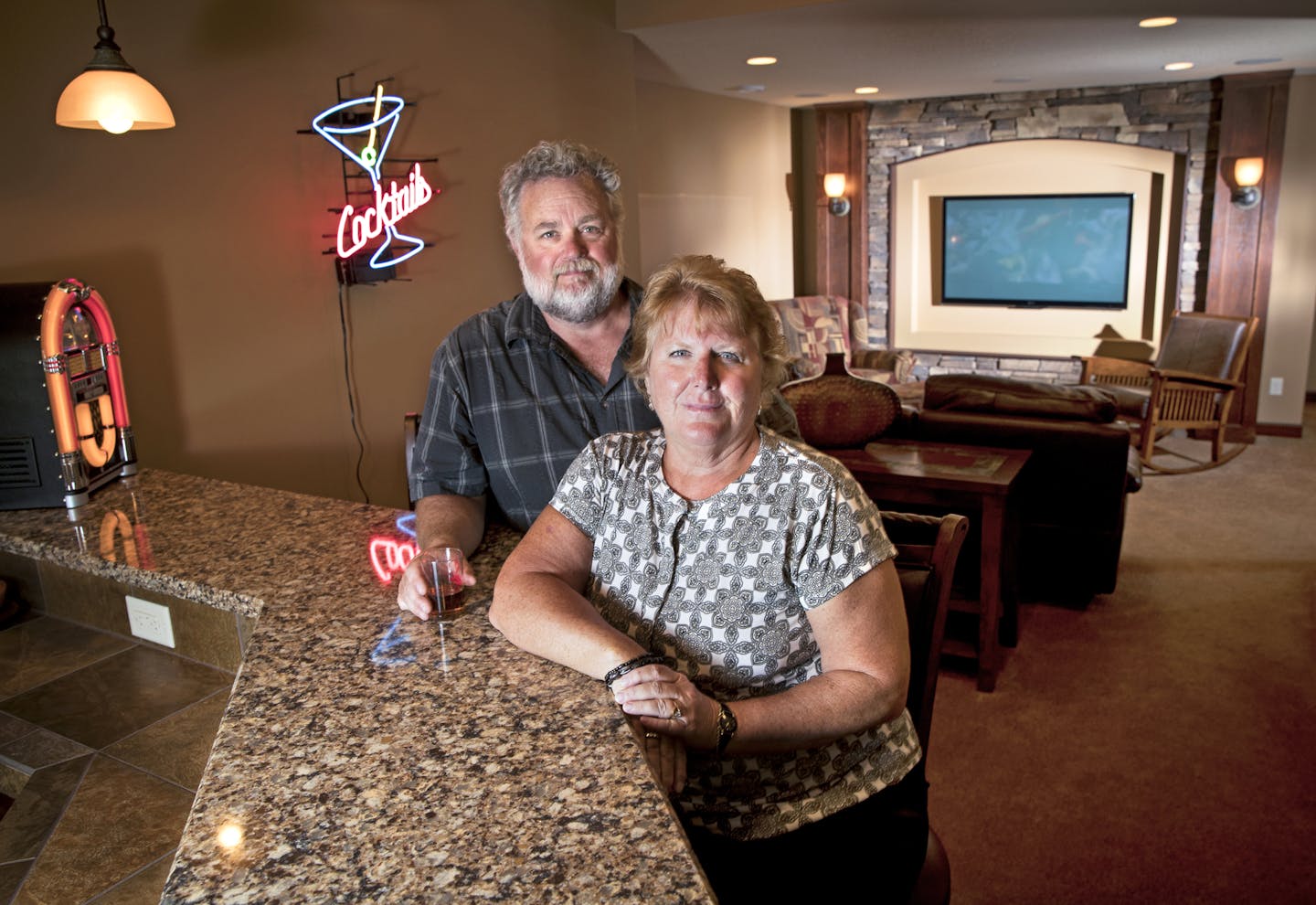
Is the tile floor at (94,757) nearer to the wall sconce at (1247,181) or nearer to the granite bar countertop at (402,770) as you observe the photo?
the granite bar countertop at (402,770)

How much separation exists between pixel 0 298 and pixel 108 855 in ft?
4.12

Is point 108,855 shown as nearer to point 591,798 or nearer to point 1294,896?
point 591,798

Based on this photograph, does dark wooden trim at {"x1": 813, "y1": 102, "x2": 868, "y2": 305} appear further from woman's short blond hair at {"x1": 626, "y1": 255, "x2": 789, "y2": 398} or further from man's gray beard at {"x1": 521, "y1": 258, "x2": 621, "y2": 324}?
woman's short blond hair at {"x1": 626, "y1": 255, "x2": 789, "y2": 398}

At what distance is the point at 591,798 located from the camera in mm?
954

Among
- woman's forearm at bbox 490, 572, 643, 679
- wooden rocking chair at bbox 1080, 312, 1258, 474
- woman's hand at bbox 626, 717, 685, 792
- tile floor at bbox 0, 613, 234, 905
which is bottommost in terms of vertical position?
wooden rocking chair at bbox 1080, 312, 1258, 474

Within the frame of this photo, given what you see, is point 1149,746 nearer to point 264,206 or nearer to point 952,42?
point 264,206

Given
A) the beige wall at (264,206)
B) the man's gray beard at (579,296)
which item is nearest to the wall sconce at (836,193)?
the beige wall at (264,206)

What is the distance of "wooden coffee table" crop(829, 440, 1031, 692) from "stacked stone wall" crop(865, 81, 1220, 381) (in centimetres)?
438

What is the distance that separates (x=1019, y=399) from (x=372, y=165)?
2536 millimetres

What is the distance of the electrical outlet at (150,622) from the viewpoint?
178cm

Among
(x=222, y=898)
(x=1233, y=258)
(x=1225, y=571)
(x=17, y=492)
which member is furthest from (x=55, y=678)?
(x=1233, y=258)

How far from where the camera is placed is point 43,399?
2021mm

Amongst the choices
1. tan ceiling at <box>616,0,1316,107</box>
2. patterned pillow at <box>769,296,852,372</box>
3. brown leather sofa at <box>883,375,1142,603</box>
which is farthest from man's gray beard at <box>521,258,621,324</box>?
patterned pillow at <box>769,296,852,372</box>

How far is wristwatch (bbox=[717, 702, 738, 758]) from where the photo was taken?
1.19m
